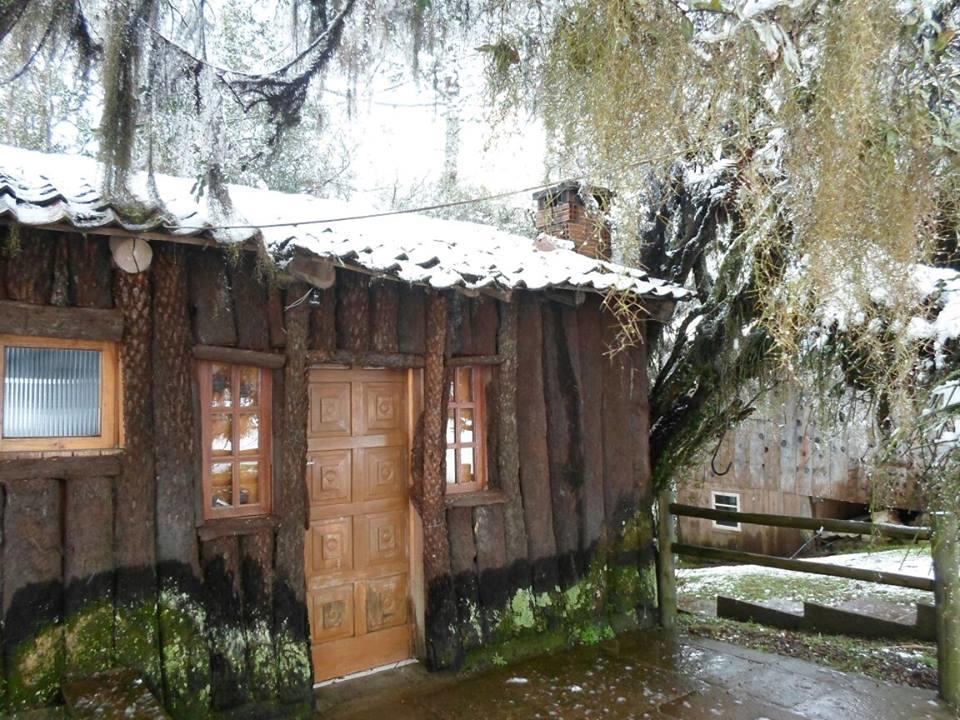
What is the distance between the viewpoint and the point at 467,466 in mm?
5660

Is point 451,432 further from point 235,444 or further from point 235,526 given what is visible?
point 235,526

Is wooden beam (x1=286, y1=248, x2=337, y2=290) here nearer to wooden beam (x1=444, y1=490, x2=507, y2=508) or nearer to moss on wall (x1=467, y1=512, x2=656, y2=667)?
wooden beam (x1=444, y1=490, x2=507, y2=508)

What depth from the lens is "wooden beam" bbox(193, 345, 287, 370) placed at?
4195mm

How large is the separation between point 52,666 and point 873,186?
437cm

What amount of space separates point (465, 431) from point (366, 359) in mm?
1150

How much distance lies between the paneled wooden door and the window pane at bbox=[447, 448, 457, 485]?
0.36 m

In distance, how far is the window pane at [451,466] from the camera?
219 inches

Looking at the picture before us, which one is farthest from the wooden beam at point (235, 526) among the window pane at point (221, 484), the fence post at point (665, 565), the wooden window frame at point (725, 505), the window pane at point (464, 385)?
the wooden window frame at point (725, 505)

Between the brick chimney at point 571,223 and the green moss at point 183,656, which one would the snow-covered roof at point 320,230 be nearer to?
the brick chimney at point 571,223

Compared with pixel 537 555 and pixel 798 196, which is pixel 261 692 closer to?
pixel 537 555

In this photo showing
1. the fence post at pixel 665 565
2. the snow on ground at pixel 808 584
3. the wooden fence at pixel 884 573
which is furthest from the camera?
the snow on ground at pixel 808 584

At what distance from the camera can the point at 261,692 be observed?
4.29 m

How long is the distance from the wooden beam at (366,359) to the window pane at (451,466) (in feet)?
2.60

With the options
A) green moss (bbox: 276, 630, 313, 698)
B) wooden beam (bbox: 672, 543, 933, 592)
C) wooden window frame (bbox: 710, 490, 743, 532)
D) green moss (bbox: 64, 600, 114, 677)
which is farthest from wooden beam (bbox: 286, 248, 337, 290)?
wooden window frame (bbox: 710, 490, 743, 532)
